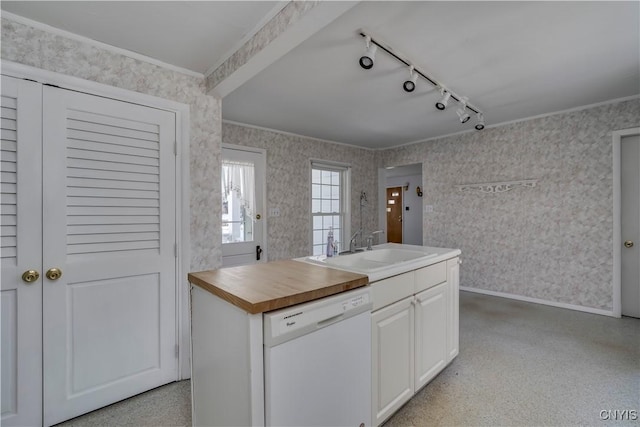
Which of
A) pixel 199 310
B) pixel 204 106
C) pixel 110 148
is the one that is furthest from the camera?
pixel 204 106

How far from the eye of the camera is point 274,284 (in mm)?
1298

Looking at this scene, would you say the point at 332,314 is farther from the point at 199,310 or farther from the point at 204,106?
the point at 204,106

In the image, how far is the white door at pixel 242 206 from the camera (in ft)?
11.9

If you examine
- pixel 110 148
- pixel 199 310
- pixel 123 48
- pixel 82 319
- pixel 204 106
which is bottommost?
pixel 82 319

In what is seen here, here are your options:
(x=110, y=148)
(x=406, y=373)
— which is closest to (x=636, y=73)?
(x=406, y=373)

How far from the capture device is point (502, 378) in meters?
2.14

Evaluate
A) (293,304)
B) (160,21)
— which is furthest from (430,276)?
(160,21)

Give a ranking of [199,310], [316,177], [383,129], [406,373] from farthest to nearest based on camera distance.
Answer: [316,177] → [383,129] → [406,373] → [199,310]

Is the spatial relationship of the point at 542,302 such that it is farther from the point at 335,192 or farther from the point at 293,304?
the point at 293,304

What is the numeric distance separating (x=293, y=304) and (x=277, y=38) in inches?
55.0

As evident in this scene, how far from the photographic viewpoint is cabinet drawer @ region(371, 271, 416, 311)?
5.00 ft

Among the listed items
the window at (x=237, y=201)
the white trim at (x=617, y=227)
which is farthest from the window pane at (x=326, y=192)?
the white trim at (x=617, y=227)

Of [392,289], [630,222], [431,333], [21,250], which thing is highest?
[630,222]

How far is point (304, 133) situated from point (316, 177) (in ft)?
2.46
